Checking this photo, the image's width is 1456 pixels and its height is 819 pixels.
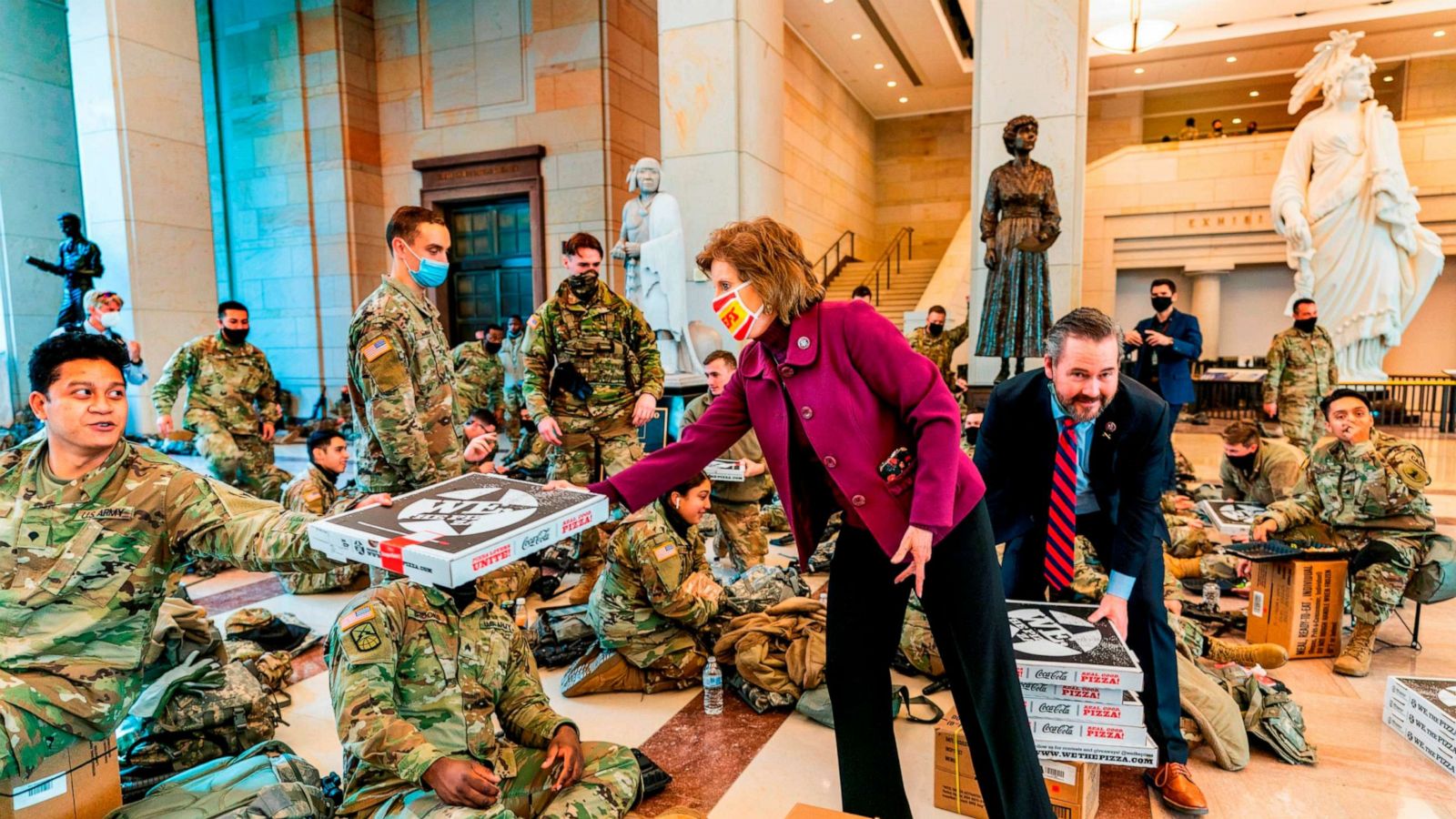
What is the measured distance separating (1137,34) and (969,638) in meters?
12.9

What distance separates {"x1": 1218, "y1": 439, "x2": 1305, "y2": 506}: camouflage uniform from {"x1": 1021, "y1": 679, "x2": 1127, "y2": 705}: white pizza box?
13.4ft

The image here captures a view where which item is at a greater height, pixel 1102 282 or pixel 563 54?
pixel 563 54

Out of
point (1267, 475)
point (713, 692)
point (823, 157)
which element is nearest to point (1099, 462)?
point (713, 692)

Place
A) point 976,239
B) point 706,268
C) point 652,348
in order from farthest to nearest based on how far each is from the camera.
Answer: point 976,239 < point 652,348 < point 706,268

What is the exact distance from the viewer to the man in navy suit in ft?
6.91

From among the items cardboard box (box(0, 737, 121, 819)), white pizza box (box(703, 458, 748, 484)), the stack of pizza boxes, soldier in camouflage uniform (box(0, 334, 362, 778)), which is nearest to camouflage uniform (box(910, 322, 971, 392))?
white pizza box (box(703, 458, 748, 484))

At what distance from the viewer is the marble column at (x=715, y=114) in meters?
6.98

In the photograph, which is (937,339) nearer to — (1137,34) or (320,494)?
(320,494)

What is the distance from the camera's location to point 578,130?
10.9 metres

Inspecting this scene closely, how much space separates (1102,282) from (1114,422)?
13.8m

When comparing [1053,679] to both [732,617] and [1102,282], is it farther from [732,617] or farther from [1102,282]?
[1102,282]

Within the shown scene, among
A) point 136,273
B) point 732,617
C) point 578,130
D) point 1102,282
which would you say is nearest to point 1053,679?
point 732,617

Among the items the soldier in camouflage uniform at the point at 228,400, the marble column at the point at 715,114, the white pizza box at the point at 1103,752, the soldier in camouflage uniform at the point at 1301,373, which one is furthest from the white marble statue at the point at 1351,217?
the soldier in camouflage uniform at the point at 228,400

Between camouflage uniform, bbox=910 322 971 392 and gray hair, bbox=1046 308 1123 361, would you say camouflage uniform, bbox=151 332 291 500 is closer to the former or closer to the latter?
gray hair, bbox=1046 308 1123 361
